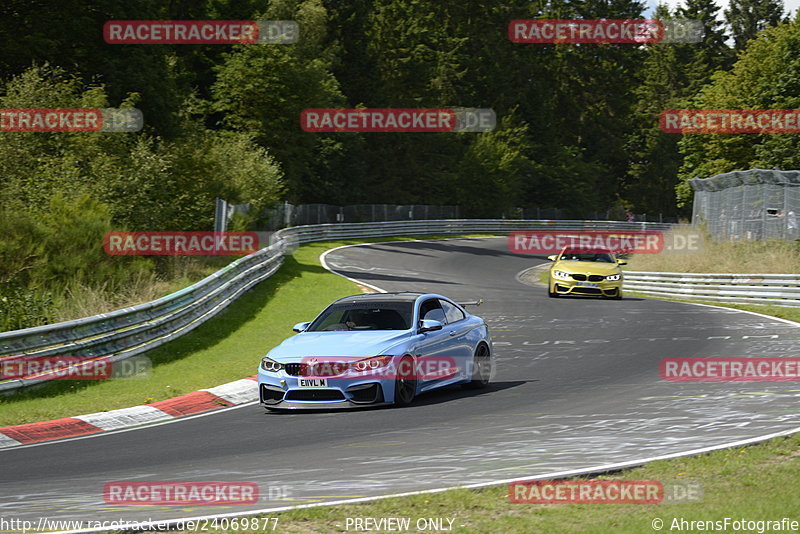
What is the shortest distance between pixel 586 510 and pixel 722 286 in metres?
25.1

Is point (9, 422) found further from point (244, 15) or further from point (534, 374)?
point (244, 15)

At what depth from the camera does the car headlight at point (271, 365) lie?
11.8m

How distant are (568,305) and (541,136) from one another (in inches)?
3247

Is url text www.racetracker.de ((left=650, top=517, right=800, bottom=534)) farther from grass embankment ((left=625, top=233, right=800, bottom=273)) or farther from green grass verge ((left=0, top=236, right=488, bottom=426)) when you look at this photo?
grass embankment ((left=625, top=233, right=800, bottom=273))

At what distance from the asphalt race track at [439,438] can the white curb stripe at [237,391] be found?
36.0 inches

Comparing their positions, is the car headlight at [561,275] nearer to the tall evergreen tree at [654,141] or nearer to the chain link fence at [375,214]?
the chain link fence at [375,214]

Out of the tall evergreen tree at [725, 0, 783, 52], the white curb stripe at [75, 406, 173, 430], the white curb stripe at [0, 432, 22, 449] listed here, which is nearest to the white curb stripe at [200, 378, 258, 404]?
the white curb stripe at [75, 406, 173, 430]

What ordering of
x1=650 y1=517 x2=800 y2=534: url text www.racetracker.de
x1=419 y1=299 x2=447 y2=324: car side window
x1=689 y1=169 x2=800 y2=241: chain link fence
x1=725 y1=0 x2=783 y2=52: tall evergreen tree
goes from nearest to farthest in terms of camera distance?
1. x1=650 y1=517 x2=800 y2=534: url text www.racetracker.de
2. x1=419 y1=299 x2=447 y2=324: car side window
3. x1=689 y1=169 x2=800 y2=241: chain link fence
4. x1=725 y1=0 x2=783 y2=52: tall evergreen tree

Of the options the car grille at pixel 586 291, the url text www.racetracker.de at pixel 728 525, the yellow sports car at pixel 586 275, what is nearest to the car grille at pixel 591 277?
the yellow sports car at pixel 586 275

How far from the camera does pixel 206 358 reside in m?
18.0

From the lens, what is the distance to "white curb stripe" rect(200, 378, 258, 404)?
13.6 m

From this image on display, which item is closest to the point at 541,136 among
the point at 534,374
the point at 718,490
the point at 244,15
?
the point at 244,15

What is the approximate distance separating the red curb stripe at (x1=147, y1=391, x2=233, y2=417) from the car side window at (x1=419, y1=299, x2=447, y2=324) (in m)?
2.82

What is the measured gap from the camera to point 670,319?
22984 mm
